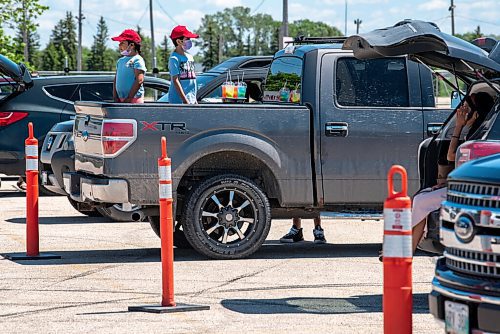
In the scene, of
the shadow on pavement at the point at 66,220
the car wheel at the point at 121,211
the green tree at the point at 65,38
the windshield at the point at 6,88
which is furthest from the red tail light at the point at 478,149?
the green tree at the point at 65,38

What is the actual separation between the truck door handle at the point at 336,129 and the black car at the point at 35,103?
6.64m

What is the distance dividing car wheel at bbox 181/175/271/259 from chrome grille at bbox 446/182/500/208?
5.11 meters

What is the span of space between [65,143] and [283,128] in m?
3.31

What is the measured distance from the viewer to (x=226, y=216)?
442 inches

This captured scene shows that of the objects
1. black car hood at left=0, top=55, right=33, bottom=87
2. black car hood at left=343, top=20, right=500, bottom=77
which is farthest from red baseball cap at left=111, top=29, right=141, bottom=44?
black car hood at left=343, top=20, right=500, bottom=77

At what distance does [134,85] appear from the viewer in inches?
505

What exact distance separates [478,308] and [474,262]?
0.87ft

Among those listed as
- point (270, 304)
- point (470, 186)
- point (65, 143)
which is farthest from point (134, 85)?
point (470, 186)

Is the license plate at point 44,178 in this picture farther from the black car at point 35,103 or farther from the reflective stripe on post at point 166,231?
the reflective stripe on post at point 166,231

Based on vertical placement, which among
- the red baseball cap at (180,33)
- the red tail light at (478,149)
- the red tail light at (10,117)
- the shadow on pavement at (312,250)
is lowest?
the shadow on pavement at (312,250)

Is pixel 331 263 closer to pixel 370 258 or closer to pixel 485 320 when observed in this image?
pixel 370 258

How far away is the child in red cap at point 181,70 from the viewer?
41.5ft

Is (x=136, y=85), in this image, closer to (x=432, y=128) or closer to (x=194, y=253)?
(x=194, y=253)

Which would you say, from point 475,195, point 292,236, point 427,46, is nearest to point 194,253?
point 292,236
